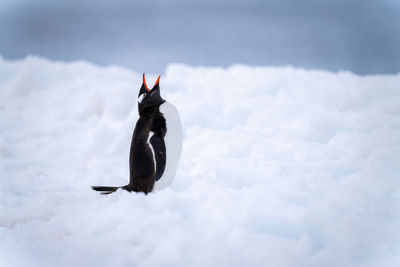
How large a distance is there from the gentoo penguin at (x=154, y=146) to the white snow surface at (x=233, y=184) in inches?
4.2

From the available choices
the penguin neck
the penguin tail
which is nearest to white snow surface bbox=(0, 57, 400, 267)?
the penguin tail

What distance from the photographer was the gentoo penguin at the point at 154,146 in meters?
1.33

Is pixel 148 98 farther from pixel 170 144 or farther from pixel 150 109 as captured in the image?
pixel 170 144

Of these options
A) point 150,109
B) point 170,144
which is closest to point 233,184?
point 170,144

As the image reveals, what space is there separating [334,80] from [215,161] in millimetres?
1642

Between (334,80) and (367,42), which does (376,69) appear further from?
(334,80)

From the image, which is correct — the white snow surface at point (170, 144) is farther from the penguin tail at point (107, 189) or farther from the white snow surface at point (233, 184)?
the penguin tail at point (107, 189)

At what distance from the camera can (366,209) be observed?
3.43 ft

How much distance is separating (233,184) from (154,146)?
0.36m

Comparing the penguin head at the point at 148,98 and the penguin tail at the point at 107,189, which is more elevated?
the penguin head at the point at 148,98

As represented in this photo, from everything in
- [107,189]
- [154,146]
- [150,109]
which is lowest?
[107,189]

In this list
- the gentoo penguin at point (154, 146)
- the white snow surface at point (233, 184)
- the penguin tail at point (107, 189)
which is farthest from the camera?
the penguin tail at point (107, 189)

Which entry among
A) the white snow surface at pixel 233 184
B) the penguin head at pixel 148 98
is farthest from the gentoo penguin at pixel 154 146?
the white snow surface at pixel 233 184

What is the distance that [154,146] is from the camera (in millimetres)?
1329
